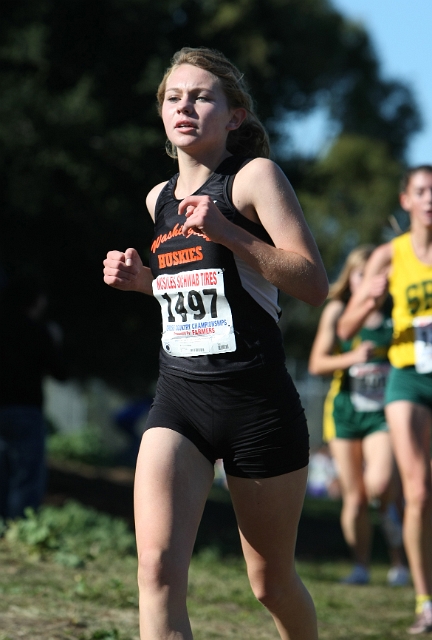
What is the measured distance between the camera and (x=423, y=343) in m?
5.17

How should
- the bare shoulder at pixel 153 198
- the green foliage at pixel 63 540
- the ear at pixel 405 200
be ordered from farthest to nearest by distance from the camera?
the green foliage at pixel 63 540
the ear at pixel 405 200
the bare shoulder at pixel 153 198

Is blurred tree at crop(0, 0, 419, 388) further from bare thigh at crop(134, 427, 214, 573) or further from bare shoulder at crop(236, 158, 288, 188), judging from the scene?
bare thigh at crop(134, 427, 214, 573)

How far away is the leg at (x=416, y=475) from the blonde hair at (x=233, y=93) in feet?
6.51

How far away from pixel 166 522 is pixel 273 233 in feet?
3.25

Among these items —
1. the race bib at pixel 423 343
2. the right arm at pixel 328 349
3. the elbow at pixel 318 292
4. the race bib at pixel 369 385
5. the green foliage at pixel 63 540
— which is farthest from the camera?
the race bib at pixel 369 385

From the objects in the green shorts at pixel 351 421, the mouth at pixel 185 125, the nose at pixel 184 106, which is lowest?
the green shorts at pixel 351 421

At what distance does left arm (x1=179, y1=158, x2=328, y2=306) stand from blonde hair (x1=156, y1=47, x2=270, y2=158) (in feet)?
1.12

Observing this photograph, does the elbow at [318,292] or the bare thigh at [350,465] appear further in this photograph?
the bare thigh at [350,465]

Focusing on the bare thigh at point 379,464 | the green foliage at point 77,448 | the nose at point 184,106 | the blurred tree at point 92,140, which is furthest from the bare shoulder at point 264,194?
the green foliage at point 77,448

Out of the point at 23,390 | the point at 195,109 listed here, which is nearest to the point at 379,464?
the point at 23,390

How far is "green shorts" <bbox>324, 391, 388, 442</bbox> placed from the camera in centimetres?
709

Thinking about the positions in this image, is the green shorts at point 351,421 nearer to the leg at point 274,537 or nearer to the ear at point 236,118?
the leg at point 274,537

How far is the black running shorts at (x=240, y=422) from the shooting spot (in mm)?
3109

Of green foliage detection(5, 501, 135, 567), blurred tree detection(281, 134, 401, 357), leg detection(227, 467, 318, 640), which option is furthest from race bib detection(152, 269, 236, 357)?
Result: blurred tree detection(281, 134, 401, 357)
